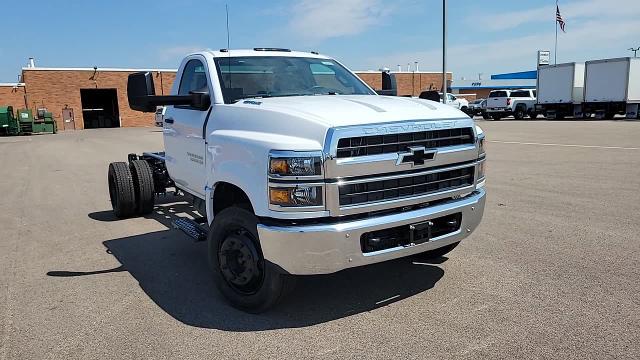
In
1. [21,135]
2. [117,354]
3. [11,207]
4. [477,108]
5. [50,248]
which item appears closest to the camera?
[117,354]

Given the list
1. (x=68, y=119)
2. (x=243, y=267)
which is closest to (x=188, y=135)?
(x=243, y=267)

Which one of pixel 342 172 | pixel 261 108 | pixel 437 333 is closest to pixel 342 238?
pixel 342 172

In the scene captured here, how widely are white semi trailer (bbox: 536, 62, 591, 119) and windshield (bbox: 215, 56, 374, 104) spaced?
32972 mm

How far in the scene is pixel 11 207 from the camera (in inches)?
334

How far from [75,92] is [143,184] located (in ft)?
131

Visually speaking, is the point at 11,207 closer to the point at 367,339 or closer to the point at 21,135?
the point at 367,339

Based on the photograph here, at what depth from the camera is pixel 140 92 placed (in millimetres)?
4254

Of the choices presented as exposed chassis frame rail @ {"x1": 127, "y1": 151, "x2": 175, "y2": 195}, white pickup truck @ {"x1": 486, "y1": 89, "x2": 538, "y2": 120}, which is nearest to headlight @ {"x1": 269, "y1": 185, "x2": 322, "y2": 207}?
exposed chassis frame rail @ {"x1": 127, "y1": 151, "x2": 175, "y2": 195}

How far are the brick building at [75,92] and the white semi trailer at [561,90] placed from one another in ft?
35.0

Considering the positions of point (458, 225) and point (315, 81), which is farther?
→ point (315, 81)

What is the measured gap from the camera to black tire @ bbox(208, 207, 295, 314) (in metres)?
3.70

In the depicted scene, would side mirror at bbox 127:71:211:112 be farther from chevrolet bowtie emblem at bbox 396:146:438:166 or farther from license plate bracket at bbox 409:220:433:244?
license plate bracket at bbox 409:220:433:244

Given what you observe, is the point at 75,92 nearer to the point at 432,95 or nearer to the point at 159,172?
the point at 159,172

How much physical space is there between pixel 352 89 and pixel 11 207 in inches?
255
